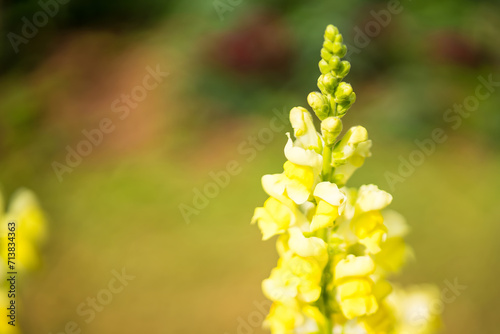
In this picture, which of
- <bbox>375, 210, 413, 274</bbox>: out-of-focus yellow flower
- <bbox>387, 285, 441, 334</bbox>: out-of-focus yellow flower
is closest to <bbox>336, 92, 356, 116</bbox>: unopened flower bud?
<bbox>375, 210, 413, 274</bbox>: out-of-focus yellow flower

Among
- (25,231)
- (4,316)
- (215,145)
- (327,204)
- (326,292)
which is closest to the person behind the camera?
(327,204)

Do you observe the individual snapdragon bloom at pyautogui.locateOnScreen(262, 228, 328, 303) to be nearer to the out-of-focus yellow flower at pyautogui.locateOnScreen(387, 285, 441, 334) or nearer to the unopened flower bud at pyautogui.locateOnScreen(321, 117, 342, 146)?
the unopened flower bud at pyautogui.locateOnScreen(321, 117, 342, 146)

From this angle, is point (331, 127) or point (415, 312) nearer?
point (331, 127)

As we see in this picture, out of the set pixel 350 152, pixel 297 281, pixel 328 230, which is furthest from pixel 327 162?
pixel 297 281

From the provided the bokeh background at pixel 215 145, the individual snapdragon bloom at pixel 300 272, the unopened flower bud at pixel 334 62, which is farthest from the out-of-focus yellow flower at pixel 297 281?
the bokeh background at pixel 215 145

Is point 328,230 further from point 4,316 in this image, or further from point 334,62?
point 4,316

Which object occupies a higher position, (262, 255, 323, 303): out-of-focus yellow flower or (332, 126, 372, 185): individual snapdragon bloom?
(332, 126, 372, 185): individual snapdragon bloom

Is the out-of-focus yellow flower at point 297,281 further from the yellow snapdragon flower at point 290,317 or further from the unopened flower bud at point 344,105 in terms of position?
the unopened flower bud at point 344,105

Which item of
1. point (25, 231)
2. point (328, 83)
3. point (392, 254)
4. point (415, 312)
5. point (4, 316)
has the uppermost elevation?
point (328, 83)
